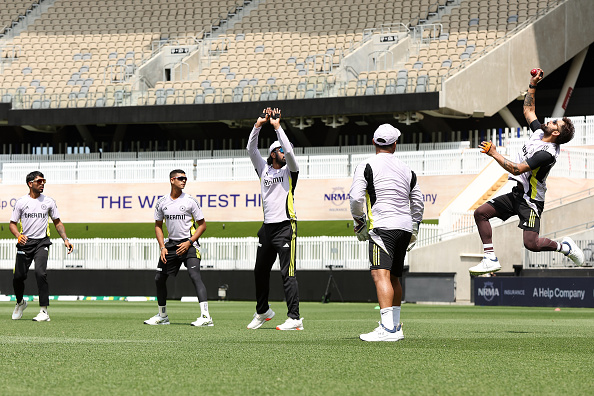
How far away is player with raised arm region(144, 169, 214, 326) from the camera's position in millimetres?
13141

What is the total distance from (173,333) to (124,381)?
5268mm

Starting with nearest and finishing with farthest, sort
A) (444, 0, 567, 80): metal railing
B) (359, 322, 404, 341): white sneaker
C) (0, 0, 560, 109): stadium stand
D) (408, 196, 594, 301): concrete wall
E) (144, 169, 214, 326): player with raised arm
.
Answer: (359, 322, 404, 341): white sneaker
(144, 169, 214, 326): player with raised arm
(408, 196, 594, 301): concrete wall
(444, 0, 567, 80): metal railing
(0, 0, 560, 109): stadium stand

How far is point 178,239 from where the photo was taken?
43.4 ft

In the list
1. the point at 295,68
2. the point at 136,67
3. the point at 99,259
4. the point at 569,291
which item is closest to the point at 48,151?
the point at 136,67

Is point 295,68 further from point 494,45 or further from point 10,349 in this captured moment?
point 10,349

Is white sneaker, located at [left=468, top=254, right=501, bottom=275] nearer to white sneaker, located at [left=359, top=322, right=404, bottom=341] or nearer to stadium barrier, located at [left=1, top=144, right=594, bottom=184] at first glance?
white sneaker, located at [left=359, top=322, right=404, bottom=341]

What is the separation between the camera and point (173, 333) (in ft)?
36.0

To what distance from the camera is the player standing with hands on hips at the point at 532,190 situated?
11.2 meters

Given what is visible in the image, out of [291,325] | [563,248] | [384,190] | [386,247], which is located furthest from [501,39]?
[386,247]

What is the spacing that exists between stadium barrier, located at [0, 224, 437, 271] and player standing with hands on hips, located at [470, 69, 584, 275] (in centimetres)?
1834

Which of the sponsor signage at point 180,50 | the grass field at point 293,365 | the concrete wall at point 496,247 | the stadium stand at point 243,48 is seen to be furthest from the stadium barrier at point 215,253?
the grass field at point 293,365

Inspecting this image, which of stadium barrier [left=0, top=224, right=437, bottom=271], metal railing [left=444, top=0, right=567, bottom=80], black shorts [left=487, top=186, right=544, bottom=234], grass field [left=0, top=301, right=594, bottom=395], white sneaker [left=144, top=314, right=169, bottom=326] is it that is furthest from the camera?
metal railing [left=444, top=0, right=567, bottom=80]

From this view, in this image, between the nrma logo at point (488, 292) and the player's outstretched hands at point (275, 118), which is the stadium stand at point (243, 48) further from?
the player's outstretched hands at point (275, 118)

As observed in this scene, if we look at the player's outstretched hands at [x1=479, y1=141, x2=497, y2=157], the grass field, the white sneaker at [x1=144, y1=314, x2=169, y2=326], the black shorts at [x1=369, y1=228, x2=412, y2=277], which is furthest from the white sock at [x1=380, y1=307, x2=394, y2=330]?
the white sneaker at [x1=144, y1=314, x2=169, y2=326]
